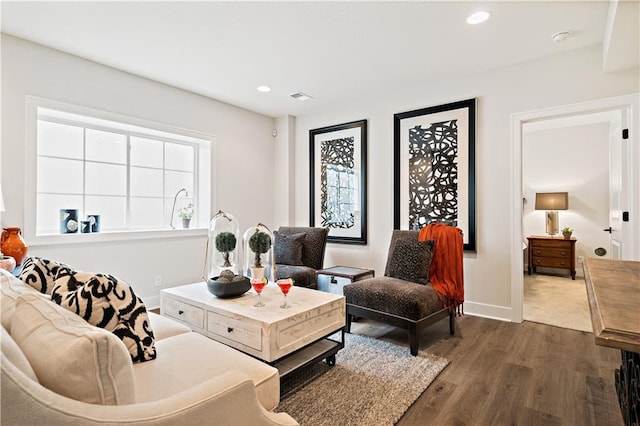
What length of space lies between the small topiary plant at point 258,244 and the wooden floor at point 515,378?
1.26 meters

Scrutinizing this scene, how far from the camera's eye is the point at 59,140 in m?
3.32

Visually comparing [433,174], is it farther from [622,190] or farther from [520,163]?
[622,190]

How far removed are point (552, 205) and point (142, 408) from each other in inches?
259

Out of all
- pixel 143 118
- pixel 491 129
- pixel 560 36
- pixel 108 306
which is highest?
pixel 560 36

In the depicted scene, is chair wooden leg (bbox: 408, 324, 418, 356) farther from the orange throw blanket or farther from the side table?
the side table

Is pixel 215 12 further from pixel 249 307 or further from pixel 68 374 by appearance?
pixel 68 374

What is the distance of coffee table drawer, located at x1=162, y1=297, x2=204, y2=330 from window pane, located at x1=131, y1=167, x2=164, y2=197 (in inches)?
77.3

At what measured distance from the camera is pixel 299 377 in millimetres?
2154

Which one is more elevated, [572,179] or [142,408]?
[572,179]

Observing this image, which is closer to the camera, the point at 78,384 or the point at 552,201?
the point at 78,384

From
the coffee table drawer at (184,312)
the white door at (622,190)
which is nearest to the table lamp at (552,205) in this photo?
the white door at (622,190)

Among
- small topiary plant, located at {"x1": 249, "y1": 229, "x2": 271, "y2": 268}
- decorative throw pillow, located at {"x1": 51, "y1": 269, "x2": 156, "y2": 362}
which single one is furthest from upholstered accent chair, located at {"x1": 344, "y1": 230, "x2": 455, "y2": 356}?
decorative throw pillow, located at {"x1": 51, "y1": 269, "x2": 156, "y2": 362}

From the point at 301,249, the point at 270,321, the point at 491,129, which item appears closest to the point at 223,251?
the point at 270,321

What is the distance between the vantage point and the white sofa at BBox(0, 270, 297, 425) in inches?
26.5
